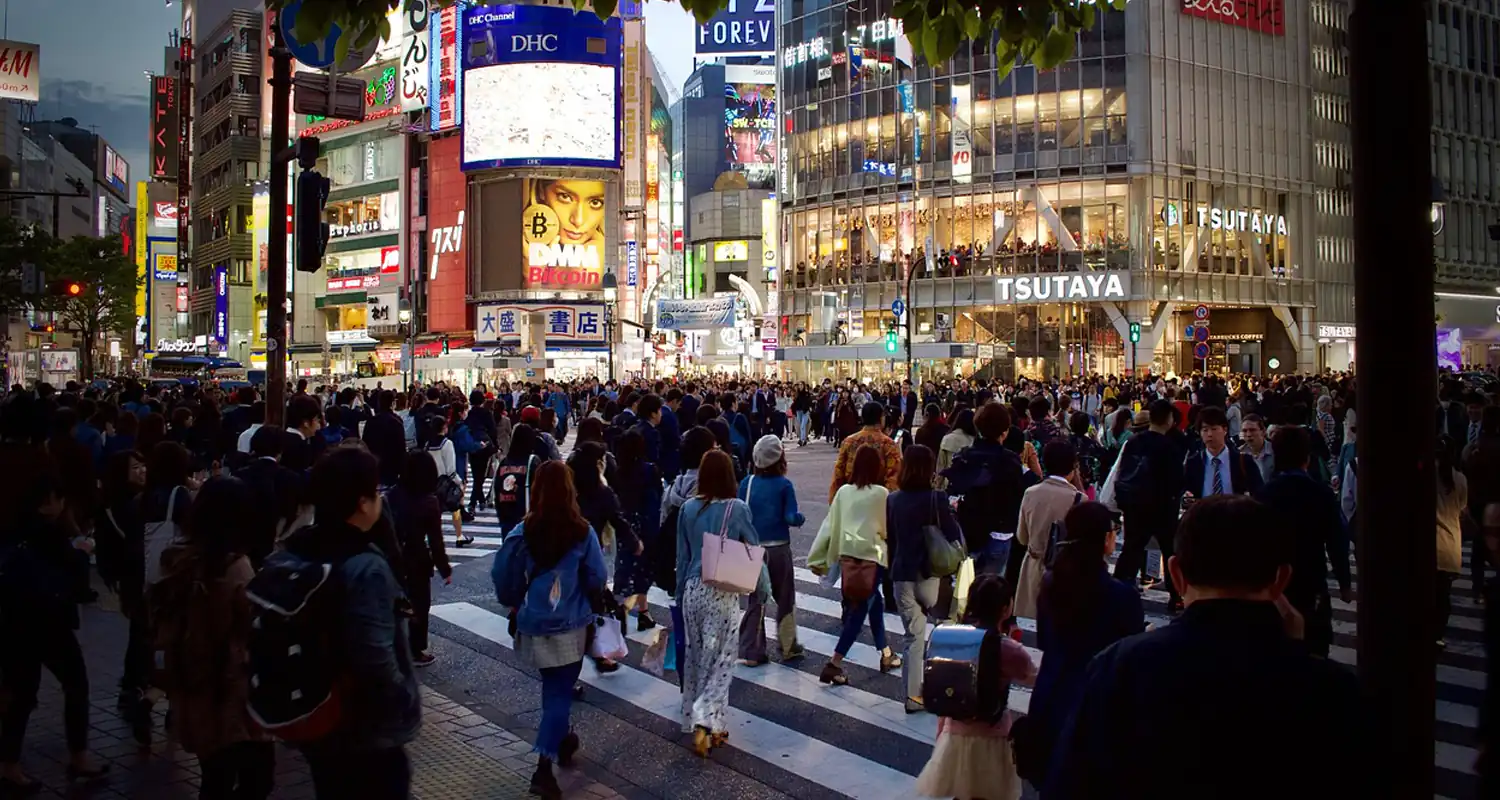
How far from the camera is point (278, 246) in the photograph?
1209 cm

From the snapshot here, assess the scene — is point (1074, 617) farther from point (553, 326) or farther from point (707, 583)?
point (553, 326)

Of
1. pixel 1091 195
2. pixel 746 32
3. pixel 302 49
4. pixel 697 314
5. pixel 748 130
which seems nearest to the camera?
pixel 302 49

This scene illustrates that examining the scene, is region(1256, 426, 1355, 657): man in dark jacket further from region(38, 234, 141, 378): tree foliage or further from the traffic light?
region(38, 234, 141, 378): tree foliage

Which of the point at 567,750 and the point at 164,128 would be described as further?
the point at 164,128

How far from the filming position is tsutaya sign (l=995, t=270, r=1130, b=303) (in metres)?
55.3

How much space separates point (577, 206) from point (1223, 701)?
214ft

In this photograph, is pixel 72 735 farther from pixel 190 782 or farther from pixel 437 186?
pixel 437 186

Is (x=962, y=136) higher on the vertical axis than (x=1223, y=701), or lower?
higher

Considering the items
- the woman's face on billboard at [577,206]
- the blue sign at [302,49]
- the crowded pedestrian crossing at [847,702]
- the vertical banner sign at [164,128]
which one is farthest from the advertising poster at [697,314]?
the vertical banner sign at [164,128]

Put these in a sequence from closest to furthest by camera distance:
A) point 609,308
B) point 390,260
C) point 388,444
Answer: point 388,444 < point 609,308 < point 390,260

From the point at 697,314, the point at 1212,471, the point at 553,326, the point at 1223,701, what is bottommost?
the point at 1223,701

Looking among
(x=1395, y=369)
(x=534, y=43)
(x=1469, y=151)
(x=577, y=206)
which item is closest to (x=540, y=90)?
(x=534, y=43)

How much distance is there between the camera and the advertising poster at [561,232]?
6550 cm

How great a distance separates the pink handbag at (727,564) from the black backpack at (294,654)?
125 inches
